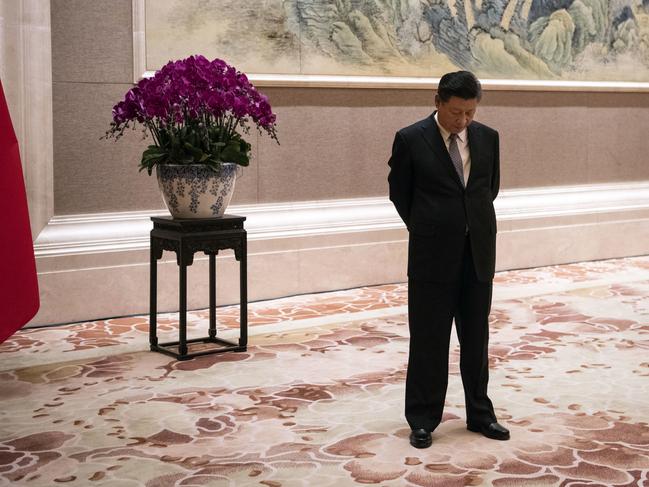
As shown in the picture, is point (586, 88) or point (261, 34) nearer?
point (261, 34)

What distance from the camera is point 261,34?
8.48 meters

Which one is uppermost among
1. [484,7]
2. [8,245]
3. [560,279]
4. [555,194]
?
[484,7]

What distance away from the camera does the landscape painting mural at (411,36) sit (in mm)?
8180

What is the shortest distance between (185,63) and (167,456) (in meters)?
2.99

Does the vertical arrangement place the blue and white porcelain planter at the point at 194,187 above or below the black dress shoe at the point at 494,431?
above

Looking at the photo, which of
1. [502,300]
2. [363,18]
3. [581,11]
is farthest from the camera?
[581,11]

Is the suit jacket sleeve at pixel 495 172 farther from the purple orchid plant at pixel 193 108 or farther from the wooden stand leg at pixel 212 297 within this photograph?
the wooden stand leg at pixel 212 297

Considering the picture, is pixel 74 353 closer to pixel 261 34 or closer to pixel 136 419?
pixel 136 419

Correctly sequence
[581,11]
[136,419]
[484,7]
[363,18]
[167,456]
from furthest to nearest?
[581,11]
[484,7]
[363,18]
[136,419]
[167,456]

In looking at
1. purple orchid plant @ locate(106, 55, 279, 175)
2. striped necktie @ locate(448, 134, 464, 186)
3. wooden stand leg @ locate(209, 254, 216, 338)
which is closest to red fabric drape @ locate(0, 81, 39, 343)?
striped necktie @ locate(448, 134, 464, 186)

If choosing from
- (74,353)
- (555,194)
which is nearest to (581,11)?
(555,194)

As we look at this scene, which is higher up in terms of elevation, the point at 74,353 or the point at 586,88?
the point at 586,88

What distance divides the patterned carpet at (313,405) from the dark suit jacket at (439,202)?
0.87m

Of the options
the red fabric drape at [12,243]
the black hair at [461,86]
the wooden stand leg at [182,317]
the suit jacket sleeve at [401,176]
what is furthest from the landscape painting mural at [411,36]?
the red fabric drape at [12,243]
